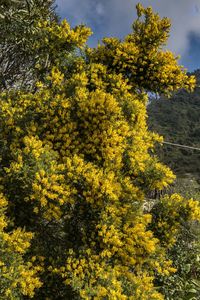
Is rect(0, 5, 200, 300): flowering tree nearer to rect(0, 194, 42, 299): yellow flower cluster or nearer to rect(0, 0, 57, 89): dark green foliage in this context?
rect(0, 194, 42, 299): yellow flower cluster

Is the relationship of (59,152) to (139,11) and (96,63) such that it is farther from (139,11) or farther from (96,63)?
(139,11)

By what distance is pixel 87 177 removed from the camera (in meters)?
7.01

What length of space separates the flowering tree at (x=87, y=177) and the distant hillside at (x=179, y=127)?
80.4 ft

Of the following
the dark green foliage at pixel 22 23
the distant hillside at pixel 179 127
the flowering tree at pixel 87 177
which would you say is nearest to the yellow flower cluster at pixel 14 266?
the flowering tree at pixel 87 177

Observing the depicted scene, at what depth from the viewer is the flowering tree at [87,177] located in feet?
22.5

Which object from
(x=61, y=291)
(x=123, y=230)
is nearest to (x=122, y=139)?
(x=123, y=230)

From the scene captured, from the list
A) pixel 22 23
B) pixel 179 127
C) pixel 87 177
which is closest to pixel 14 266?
pixel 87 177

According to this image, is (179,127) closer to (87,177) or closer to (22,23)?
(22,23)

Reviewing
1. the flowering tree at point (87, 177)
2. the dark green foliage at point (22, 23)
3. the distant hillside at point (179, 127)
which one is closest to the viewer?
the flowering tree at point (87, 177)

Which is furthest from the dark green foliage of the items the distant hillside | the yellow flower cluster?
the distant hillside

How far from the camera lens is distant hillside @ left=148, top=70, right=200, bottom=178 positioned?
4039 centimetres

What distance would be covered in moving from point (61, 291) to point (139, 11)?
225 inches

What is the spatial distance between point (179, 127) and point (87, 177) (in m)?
47.1

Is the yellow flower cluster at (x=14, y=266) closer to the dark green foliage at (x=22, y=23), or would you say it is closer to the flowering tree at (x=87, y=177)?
the flowering tree at (x=87, y=177)
